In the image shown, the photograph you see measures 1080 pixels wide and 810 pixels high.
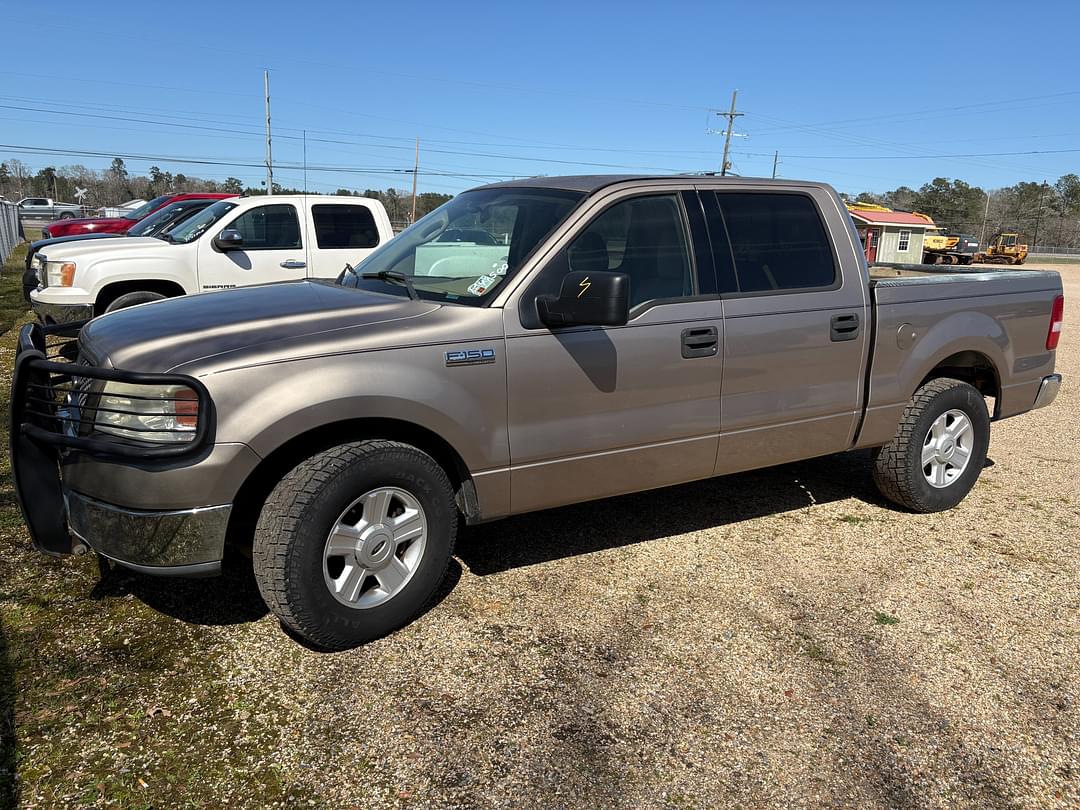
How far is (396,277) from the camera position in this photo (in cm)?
408

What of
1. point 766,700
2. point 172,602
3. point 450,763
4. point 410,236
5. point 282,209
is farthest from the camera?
point 282,209

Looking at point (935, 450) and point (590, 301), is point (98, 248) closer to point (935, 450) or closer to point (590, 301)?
point (590, 301)

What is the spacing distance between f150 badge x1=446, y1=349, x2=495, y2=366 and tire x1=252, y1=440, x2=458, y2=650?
0.41 m

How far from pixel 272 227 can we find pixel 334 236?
0.70 metres

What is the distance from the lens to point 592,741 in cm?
293

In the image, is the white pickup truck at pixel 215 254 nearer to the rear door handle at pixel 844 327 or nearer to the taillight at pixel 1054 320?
the rear door handle at pixel 844 327

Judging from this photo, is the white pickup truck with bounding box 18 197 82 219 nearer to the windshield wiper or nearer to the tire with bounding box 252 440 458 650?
the windshield wiper

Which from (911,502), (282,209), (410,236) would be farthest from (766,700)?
(282,209)

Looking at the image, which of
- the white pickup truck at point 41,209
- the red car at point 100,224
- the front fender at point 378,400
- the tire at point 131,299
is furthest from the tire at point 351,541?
the white pickup truck at point 41,209

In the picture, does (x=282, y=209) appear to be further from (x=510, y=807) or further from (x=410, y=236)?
(x=510, y=807)

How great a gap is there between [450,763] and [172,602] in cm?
175

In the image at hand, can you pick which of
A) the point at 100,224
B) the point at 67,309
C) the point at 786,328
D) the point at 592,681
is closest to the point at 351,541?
the point at 592,681

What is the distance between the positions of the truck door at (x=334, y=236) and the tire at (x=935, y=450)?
256 inches

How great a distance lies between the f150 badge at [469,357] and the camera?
135 inches
